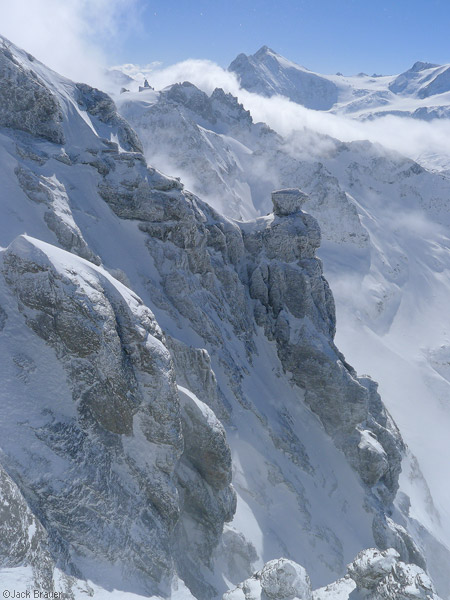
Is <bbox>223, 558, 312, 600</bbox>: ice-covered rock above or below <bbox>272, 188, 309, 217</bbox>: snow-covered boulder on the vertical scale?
below

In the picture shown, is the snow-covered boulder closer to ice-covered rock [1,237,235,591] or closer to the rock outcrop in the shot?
ice-covered rock [1,237,235,591]

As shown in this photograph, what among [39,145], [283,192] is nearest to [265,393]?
[283,192]

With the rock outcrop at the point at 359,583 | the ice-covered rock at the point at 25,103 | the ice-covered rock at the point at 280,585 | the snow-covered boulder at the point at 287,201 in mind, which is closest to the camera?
the rock outcrop at the point at 359,583

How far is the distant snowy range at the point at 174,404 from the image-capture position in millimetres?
18766

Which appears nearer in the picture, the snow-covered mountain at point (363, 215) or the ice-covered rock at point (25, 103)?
the ice-covered rock at point (25, 103)

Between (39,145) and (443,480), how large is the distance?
244ft

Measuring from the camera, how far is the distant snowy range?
1877cm

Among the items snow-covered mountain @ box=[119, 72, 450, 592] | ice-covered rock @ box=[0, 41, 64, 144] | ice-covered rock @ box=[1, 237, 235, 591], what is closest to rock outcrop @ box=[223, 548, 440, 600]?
ice-covered rock @ box=[1, 237, 235, 591]

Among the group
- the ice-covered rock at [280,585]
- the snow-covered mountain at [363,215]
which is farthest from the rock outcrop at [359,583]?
the snow-covered mountain at [363,215]

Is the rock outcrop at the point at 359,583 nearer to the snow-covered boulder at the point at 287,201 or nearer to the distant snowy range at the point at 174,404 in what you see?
the distant snowy range at the point at 174,404

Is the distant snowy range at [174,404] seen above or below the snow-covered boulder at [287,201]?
below

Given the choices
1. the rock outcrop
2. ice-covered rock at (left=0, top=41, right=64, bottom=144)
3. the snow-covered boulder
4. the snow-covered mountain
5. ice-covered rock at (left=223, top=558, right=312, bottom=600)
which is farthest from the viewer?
the snow-covered mountain

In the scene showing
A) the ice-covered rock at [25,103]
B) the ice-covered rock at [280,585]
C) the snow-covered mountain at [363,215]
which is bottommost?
the ice-covered rock at [280,585]

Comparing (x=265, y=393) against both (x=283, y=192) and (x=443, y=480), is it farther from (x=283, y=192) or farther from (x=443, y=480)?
(x=443, y=480)
